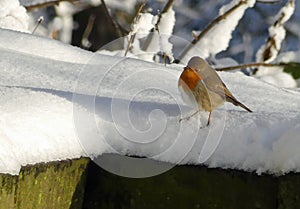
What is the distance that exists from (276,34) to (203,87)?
6.87 feet

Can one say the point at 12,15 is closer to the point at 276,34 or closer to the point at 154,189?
the point at 276,34

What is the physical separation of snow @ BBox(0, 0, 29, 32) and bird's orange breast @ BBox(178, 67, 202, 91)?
6.19 feet

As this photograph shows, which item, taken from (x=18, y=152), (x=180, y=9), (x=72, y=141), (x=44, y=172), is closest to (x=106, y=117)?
(x=72, y=141)

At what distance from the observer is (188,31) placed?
7.09 meters

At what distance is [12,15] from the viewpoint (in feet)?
12.2

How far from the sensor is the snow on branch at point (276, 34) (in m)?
3.82

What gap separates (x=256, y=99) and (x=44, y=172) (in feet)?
2.71

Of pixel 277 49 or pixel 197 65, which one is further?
pixel 277 49

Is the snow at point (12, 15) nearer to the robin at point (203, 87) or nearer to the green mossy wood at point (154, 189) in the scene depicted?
the robin at point (203, 87)

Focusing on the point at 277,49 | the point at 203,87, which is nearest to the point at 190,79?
the point at 203,87

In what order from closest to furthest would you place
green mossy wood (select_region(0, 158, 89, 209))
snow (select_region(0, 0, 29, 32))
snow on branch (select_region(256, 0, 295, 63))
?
green mossy wood (select_region(0, 158, 89, 209))
snow (select_region(0, 0, 29, 32))
snow on branch (select_region(256, 0, 295, 63))

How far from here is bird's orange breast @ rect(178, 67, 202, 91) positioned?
1.89m

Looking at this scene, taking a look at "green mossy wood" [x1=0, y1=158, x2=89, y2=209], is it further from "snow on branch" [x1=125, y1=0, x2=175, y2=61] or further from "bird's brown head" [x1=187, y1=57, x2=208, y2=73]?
"snow on branch" [x1=125, y1=0, x2=175, y2=61]

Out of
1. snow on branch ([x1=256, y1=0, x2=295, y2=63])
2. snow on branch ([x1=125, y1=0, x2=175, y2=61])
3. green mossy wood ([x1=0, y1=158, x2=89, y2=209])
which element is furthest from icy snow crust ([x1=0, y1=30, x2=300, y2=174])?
snow on branch ([x1=256, y1=0, x2=295, y2=63])
